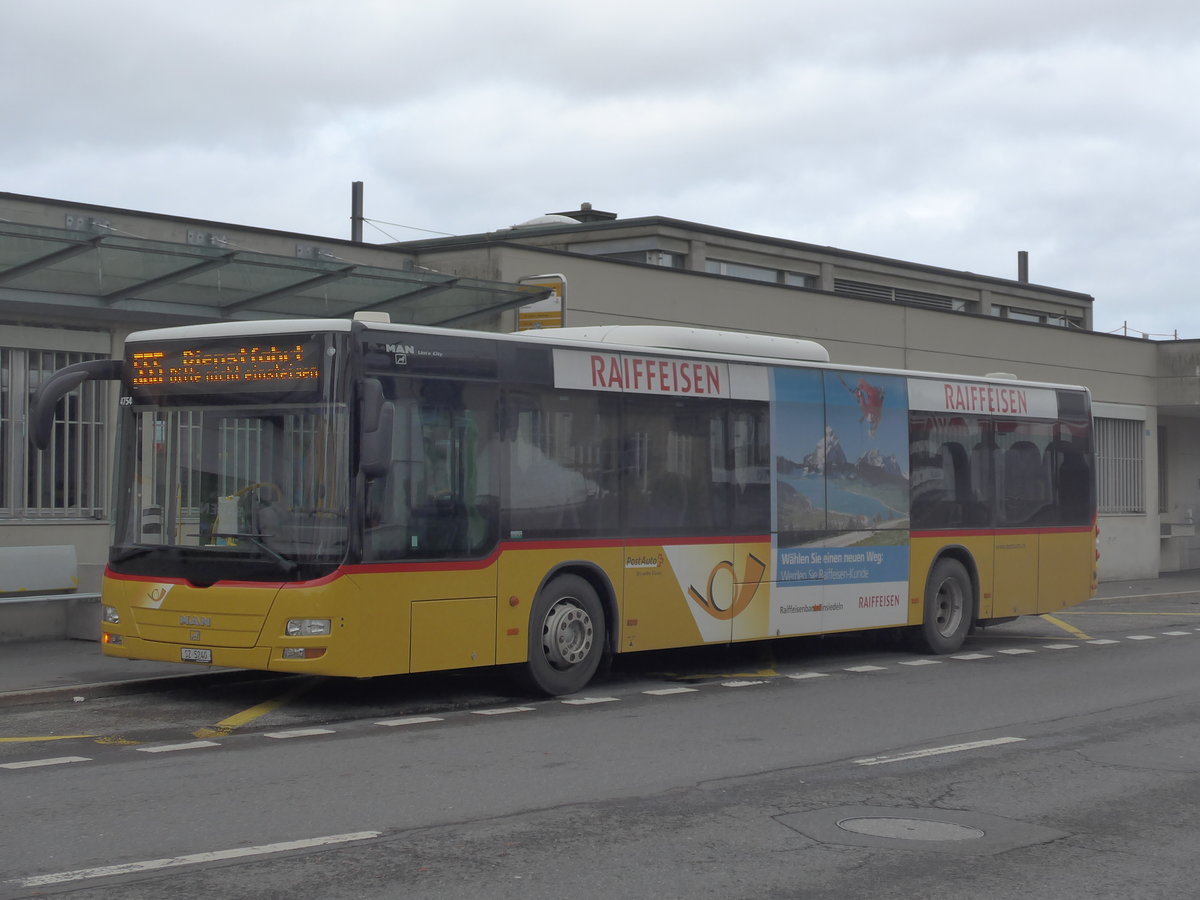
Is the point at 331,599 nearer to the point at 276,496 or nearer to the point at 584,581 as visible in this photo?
the point at 276,496

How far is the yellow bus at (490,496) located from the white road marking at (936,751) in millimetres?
3501

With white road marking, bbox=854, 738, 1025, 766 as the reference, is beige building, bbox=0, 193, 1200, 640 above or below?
above

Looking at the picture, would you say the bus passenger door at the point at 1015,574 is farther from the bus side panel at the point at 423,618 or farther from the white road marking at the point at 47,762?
the white road marking at the point at 47,762

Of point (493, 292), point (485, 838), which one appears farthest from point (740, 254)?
point (485, 838)

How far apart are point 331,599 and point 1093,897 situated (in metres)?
6.12

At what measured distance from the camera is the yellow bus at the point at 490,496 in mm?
11039

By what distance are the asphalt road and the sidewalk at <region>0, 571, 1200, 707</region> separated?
25cm

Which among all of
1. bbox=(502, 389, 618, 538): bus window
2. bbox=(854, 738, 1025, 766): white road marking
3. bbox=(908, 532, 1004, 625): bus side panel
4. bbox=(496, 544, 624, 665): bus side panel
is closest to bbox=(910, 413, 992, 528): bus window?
bbox=(908, 532, 1004, 625): bus side panel

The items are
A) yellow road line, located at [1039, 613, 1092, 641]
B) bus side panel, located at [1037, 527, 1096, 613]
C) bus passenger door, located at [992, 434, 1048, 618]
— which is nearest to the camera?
bus passenger door, located at [992, 434, 1048, 618]

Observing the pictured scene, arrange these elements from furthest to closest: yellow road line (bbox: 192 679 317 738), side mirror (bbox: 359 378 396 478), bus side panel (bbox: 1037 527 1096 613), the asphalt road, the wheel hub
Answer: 1. bus side panel (bbox: 1037 527 1096 613)
2. the wheel hub
3. side mirror (bbox: 359 378 396 478)
4. yellow road line (bbox: 192 679 317 738)
5. the asphalt road

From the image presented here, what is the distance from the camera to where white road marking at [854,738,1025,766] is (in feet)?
31.4

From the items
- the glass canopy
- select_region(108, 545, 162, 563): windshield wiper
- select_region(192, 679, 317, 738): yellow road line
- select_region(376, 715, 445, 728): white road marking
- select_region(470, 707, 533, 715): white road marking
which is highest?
the glass canopy

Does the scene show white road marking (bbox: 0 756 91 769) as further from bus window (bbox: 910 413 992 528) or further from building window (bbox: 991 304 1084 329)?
building window (bbox: 991 304 1084 329)

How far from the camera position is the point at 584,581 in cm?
1278
